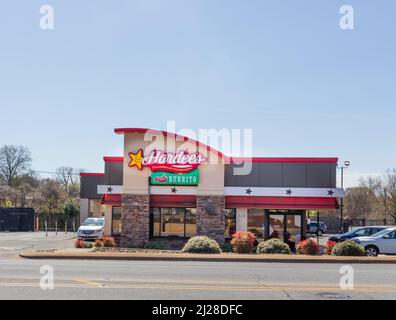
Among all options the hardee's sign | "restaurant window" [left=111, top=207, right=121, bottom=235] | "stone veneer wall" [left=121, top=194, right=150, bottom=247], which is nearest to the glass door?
the hardee's sign

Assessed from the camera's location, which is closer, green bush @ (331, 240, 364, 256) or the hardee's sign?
green bush @ (331, 240, 364, 256)

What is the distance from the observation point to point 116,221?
31.1 meters

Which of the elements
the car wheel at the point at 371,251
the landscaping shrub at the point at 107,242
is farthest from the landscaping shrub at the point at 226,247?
the car wheel at the point at 371,251

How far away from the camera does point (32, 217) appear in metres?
51.9

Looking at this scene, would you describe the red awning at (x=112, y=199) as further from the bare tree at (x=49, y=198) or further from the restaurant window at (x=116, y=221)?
the bare tree at (x=49, y=198)

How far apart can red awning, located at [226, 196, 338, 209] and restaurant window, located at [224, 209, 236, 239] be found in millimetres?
540

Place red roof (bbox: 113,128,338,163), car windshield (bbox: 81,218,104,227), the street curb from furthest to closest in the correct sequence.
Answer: car windshield (bbox: 81,218,104,227) → red roof (bbox: 113,128,338,163) → the street curb

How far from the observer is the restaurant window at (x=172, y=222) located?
29672mm

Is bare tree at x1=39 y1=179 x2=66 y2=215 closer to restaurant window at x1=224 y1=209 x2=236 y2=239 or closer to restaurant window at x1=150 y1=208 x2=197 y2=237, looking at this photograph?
restaurant window at x1=150 y1=208 x2=197 y2=237

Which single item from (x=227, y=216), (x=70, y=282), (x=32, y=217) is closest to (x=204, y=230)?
(x=227, y=216)

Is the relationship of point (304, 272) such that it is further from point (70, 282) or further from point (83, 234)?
point (83, 234)

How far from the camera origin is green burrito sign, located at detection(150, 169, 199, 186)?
29047mm

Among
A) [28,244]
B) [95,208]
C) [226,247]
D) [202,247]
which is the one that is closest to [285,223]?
[226,247]
